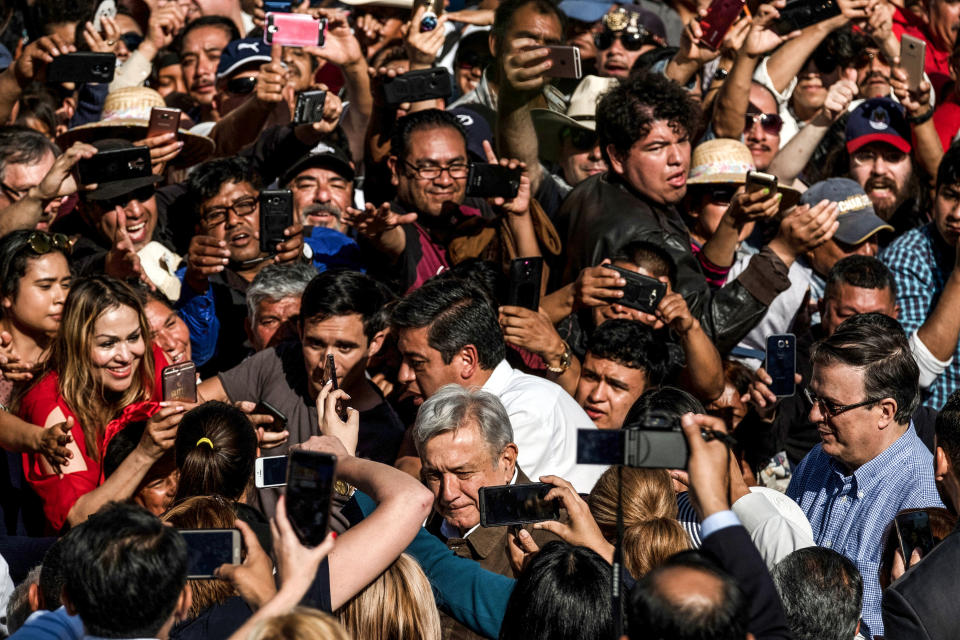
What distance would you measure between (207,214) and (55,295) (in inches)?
46.5

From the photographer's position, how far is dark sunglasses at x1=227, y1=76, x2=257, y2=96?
8.27m

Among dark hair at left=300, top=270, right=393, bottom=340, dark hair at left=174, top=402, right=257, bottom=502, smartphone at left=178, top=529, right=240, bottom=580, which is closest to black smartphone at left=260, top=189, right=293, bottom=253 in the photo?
dark hair at left=300, top=270, right=393, bottom=340

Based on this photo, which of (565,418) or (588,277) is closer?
(565,418)

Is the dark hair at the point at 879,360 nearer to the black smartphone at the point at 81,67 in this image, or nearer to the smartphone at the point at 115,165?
the smartphone at the point at 115,165

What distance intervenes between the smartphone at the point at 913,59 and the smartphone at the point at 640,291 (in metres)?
2.74

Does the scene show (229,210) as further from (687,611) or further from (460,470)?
(687,611)

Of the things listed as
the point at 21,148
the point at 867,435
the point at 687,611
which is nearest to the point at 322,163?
the point at 21,148

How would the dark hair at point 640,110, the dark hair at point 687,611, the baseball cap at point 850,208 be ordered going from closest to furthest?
the dark hair at point 687,611 < the dark hair at point 640,110 < the baseball cap at point 850,208

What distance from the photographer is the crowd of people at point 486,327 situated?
10.5 feet

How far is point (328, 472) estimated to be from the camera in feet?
9.41

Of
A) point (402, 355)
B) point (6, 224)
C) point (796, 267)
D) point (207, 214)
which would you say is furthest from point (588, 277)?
point (6, 224)

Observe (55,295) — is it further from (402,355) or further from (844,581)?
(844,581)

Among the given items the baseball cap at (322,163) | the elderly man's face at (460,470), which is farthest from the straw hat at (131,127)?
the elderly man's face at (460,470)

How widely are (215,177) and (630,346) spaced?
248 centimetres
